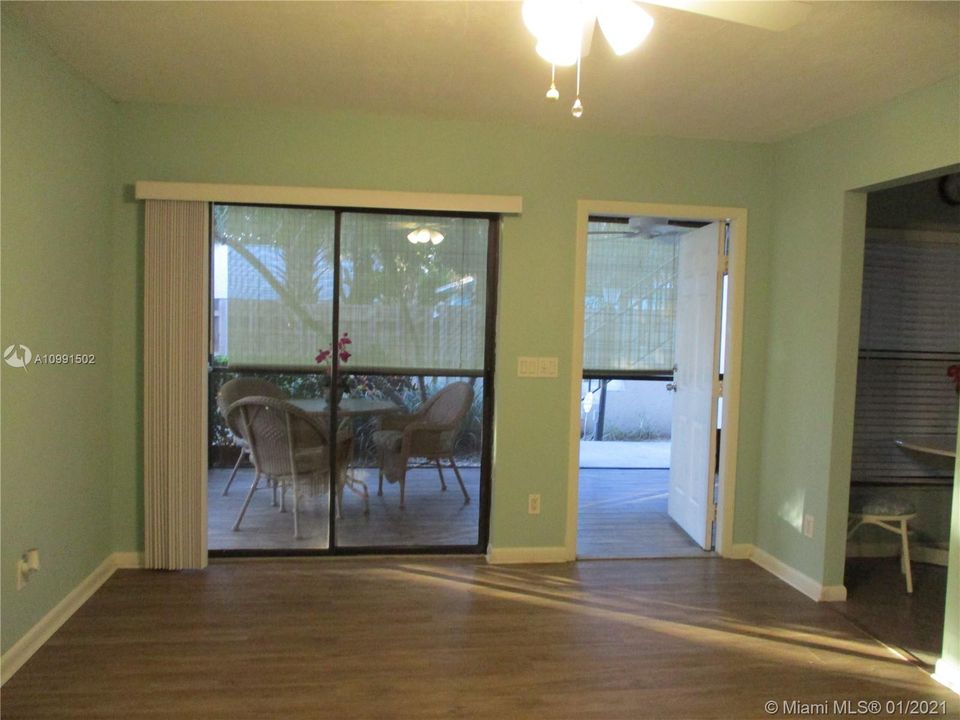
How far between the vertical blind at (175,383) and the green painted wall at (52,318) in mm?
220

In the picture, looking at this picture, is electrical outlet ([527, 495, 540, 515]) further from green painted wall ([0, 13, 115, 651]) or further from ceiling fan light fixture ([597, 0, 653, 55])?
ceiling fan light fixture ([597, 0, 653, 55])

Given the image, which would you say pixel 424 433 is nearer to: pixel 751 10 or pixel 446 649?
pixel 446 649

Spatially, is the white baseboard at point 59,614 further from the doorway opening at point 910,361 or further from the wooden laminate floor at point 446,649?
the doorway opening at point 910,361

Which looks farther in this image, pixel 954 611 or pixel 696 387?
pixel 696 387

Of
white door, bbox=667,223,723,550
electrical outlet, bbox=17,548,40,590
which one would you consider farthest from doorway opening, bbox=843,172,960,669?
electrical outlet, bbox=17,548,40,590

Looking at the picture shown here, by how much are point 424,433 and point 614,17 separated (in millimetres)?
2576

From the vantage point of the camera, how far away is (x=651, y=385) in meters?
7.03

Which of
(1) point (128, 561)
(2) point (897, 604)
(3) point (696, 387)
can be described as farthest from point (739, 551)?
(1) point (128, 561)

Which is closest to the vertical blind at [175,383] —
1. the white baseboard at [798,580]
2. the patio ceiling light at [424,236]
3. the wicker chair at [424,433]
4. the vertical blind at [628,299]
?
the wicker chair at [424,433]

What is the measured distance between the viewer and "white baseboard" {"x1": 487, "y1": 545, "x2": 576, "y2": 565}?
12.1ft

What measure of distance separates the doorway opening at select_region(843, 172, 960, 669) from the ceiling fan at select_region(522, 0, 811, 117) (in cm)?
269

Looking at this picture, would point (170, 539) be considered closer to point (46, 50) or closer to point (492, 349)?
point (492, 349)

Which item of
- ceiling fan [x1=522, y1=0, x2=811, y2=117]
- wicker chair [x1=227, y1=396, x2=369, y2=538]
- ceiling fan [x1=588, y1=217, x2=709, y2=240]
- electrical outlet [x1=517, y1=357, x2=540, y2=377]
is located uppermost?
ceiling fan [x1=588, y1=217, x2=709, y2=240]

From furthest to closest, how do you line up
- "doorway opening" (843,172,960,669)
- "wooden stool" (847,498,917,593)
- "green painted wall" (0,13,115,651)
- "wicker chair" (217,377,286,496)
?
"doorway opening" (843,172,960,669)
"wicker chair" (217,377,286,496)
"wooden stool" (847,498,917,593)
"green painted wall" (0,13,115,651)
